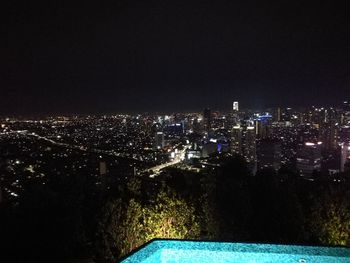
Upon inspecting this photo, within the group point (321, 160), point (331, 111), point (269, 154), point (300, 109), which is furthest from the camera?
point (300, 109)

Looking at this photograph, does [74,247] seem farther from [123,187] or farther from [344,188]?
[344,188]

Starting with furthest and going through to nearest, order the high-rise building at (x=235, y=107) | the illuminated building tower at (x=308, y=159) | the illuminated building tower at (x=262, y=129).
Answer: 1. the high-rise building at (x=235, y=107)
2. the illuminated building tower at (x=262, y=129)
3. the illuminated building tower at (x=308, y=159)

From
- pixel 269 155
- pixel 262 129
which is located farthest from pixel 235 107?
pixel 269 155

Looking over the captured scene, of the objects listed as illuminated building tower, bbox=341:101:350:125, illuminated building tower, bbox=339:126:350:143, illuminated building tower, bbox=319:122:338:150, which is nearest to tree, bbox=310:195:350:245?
illuminated building tower, bbox=319:122:338:150

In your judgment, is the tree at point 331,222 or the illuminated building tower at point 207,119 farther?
the illuminated building tower at point 207,119

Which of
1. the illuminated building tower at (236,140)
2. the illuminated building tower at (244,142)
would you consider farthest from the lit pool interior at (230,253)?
the illuminated building tower at (236,140)

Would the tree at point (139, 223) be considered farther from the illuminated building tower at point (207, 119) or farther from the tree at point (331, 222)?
the illuminated building tower at point (207, 119)

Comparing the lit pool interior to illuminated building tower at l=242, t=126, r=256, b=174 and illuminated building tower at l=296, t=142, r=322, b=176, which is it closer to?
illuminated building tower at l=296, t=142, r=322, b=176

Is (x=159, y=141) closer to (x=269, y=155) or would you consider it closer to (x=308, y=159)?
(x=269, y=155)

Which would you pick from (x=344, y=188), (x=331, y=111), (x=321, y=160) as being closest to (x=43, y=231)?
(x=344, y=188)
